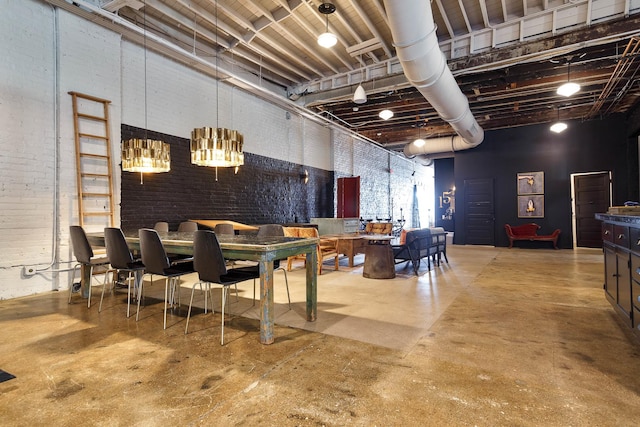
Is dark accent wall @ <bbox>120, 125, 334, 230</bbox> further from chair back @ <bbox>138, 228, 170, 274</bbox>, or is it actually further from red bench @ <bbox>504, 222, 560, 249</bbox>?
red bench @ <bbox>504, 222, 560, 249</bbox>

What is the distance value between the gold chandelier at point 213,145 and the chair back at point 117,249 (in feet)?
3.90

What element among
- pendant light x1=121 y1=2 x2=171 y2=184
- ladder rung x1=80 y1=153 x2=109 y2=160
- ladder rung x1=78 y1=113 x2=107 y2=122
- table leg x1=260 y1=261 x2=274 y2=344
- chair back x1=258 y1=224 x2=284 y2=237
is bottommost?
table leg x1=260 y1=261 x2=274 y2=344

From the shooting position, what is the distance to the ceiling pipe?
3422mm

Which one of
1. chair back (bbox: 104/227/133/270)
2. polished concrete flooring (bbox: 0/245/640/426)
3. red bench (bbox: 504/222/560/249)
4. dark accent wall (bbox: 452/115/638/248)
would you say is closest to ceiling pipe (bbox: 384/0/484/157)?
polished concrete flooring (bbox: 0/245/640/426)

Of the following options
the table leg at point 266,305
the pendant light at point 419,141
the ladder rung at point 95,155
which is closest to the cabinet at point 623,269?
the table leg at point 266,305

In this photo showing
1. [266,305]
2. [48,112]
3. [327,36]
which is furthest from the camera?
[327,36]

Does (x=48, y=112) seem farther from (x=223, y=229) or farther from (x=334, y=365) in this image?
(x=334, y=365)

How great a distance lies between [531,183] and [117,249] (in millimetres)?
10623

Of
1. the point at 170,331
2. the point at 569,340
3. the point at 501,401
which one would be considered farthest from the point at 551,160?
the point at 170,331

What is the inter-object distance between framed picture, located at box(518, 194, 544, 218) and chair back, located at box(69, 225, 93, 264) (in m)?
10.7

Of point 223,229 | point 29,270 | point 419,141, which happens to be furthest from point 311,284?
point 419,141

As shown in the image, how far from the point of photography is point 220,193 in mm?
6965

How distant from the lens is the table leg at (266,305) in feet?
8.89

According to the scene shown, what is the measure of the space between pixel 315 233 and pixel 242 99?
370cm
